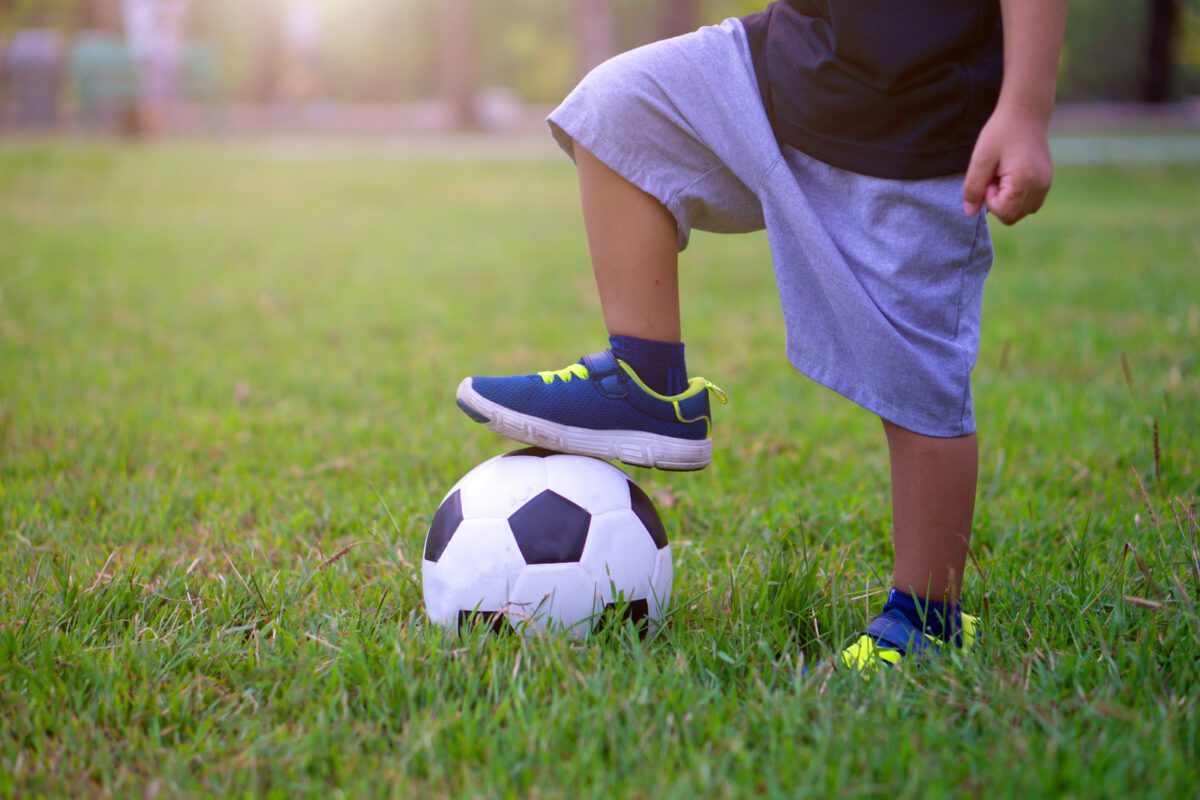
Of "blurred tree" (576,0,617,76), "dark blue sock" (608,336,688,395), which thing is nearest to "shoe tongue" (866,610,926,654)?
"dark blue sock" (608,336,688,395)

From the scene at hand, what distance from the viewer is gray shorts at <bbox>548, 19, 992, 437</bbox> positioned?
185cm

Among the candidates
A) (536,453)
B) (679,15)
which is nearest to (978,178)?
(536,453)

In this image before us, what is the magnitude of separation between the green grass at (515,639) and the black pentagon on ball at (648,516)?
0.49ft

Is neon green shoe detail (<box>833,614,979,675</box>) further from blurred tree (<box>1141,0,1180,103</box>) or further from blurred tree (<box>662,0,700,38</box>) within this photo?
blurred tree (<box>1141,0,1180,103</box>)

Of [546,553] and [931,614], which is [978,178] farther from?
[546,553]

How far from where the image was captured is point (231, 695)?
1.76m

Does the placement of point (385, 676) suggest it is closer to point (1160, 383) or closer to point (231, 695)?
point (231, 695)

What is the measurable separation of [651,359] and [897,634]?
2.20 feet

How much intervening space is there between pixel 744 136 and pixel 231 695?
1.31 m

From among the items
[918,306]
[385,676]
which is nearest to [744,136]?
[918,306]

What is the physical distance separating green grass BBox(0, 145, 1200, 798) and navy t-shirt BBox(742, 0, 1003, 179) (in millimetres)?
766

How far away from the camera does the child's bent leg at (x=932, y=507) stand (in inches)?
74.7

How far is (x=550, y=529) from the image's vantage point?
198 centimetres

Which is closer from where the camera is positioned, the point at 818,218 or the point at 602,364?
the point at 818,218
